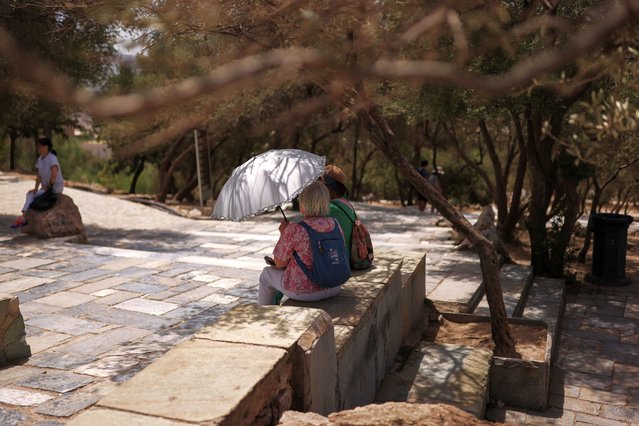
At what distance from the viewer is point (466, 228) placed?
18.6ft

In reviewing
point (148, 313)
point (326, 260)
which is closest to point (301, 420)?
point (326, 260)

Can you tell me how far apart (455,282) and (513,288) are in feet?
2.55

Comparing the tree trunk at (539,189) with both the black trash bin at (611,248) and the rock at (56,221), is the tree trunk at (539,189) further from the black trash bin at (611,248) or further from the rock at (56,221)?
the rock at (56,221)

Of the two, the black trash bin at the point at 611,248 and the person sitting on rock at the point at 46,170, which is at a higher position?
the person sitting on rock at the point at 46,170

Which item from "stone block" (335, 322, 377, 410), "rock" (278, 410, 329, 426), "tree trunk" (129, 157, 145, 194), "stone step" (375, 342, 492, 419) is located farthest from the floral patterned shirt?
"tree trunk" (129, 157, 145, 194)

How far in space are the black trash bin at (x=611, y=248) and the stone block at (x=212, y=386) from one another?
766cm

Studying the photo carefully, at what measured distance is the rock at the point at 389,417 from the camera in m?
2.83

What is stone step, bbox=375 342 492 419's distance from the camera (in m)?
4.72

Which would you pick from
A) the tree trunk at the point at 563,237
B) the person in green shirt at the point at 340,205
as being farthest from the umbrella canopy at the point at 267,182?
the tree trunk at the point at 563,237

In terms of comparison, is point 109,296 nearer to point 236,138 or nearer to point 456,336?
point 456,336

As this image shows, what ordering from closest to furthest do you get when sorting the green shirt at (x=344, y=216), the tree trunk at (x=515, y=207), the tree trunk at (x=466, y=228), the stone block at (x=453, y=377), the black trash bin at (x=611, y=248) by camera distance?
the stone block at (x=453, y=377), the green shirt at (x=344, y=216), the tree trunk at (x=466, y=228), the black trash bin at (x=611, y=248), the tree trunk at (x=515, y=207)

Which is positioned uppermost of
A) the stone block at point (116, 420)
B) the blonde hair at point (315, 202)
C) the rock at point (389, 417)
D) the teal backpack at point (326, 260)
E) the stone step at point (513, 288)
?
the blonde hair at point (315, 202)

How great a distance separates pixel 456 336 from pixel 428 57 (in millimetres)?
4015

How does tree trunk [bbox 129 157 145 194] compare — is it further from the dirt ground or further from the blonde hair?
the blonde hair
